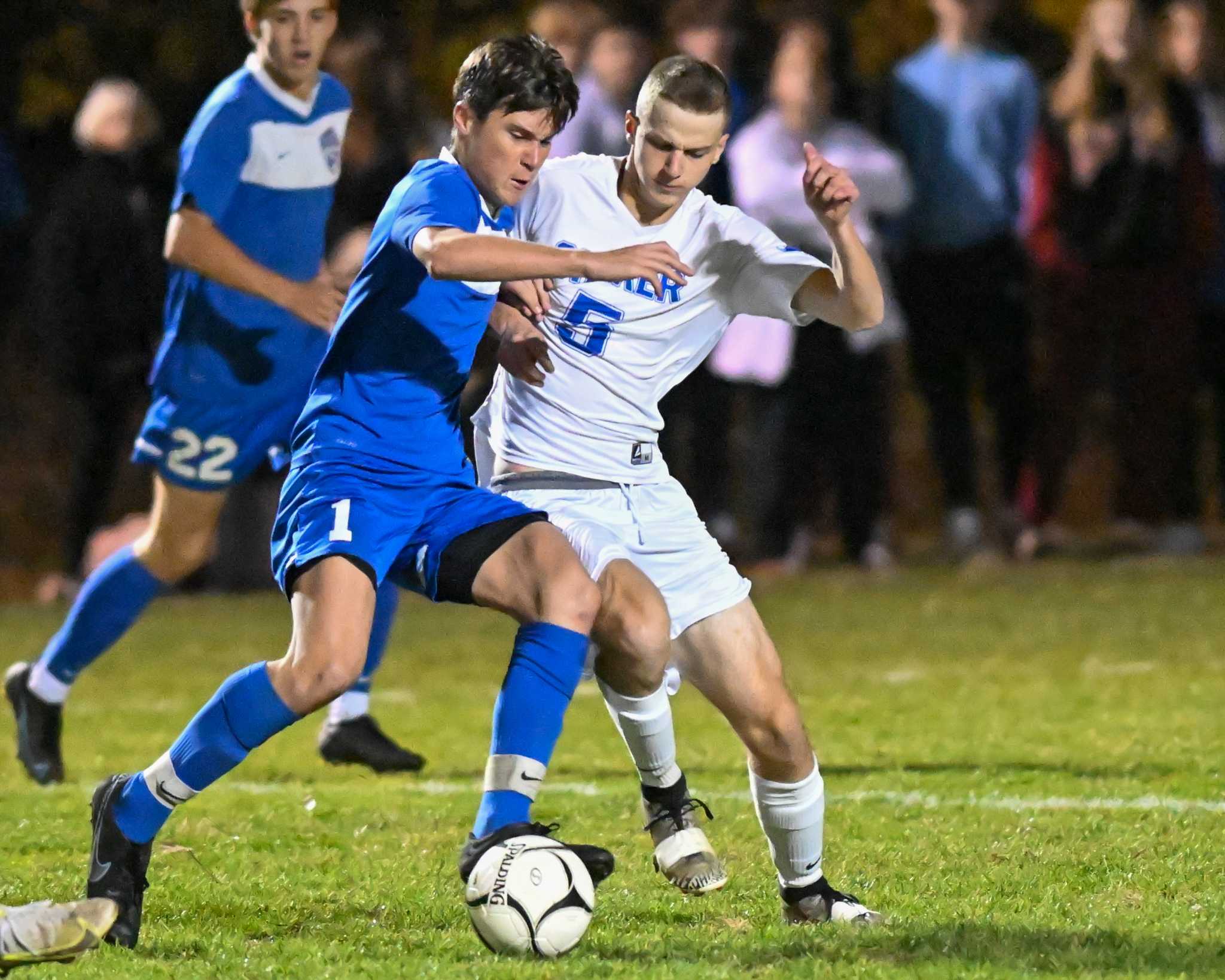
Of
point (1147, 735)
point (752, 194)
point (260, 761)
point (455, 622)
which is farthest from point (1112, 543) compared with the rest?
point (260, 761)

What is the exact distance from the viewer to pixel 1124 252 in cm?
1112

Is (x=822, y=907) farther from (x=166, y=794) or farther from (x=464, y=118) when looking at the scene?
(x=464, y=118)

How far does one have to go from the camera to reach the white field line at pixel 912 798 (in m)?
5.55

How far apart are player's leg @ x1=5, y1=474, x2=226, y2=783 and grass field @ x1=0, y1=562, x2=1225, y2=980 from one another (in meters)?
0.24

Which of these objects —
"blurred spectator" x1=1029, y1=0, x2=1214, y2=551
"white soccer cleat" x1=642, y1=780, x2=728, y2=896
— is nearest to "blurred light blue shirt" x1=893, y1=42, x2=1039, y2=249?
"blurred spectator" x1=1029, y1=0, x2=1214, y2=551

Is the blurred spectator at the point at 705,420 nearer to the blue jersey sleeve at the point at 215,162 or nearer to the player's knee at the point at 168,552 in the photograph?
the player's knee at the point at 168,552

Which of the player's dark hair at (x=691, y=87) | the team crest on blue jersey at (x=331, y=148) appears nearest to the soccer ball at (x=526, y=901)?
the player's dark hair at (x=691, y=87)

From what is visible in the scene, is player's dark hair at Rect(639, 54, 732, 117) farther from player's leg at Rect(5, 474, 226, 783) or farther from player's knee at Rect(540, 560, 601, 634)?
player's leg at Rect(5, 474, 226, 783)

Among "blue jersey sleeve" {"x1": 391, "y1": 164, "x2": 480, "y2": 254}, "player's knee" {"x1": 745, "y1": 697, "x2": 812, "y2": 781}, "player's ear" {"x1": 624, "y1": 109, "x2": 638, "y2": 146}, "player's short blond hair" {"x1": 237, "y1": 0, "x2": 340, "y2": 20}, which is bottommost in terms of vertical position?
"player's knee" {"x1": 745, "y1": 697, "x2": 812, "y2": 781}

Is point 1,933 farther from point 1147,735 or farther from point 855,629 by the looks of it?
point 855,629

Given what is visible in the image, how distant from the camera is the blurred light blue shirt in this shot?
10.7 meters

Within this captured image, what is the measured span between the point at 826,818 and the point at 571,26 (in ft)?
18.9

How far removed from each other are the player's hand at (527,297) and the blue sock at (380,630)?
1.87 meters

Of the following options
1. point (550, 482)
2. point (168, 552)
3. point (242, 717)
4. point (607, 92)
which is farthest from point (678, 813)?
point (607, 92)
